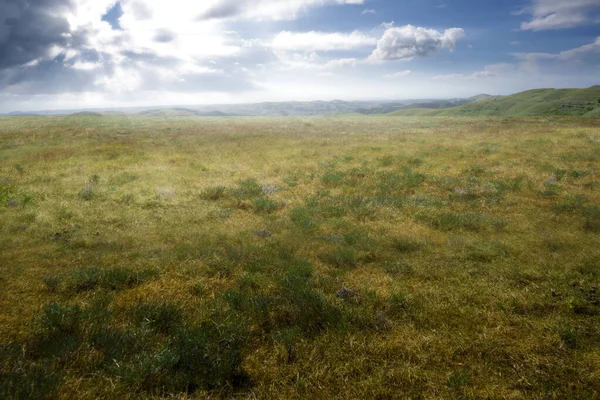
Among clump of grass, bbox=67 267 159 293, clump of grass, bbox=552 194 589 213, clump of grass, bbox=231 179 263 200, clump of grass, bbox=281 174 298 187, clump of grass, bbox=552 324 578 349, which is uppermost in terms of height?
clump of grass, bbox=281 174 298 187

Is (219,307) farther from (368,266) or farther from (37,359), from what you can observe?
(368,266)

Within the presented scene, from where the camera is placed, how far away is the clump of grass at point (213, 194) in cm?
1456

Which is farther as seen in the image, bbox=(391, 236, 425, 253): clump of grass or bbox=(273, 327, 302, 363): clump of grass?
bbox=(391, 236, 425, 253): clump of grass

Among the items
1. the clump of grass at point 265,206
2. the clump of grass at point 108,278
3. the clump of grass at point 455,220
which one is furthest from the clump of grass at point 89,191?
the clump of grass at point 455,220

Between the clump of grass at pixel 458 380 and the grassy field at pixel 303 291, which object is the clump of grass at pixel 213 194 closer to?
the grassy field at pixel 303 291

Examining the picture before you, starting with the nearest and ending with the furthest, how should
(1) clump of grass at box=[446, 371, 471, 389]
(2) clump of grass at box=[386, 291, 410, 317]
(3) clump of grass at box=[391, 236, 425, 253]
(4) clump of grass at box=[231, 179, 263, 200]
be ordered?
(1) clump of grass at box=[446, 371, 471, 389], (2) clump of grass at box=[386, 291, 410, 317], (3) clump of grass at box=[391, 236, 425, 253], (4) clump of grass at box=[231, 179, 263, 200]

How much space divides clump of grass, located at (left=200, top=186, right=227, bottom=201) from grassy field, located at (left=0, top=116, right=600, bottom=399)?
0.35ft

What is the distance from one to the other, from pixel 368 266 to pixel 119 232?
27.9 feet

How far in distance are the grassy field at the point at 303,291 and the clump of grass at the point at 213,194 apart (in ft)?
0.35

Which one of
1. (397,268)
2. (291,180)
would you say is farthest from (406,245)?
(291,180)

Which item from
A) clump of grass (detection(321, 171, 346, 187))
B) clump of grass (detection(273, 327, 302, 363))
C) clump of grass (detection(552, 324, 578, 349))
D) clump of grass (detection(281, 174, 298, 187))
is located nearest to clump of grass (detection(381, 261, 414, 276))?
clump of grass (detection(552, 324, 578, 349))

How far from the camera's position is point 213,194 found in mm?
14656

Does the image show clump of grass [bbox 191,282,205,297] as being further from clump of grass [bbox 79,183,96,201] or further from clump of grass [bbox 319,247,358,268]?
clump of grass [bbox 79,183,96,201]

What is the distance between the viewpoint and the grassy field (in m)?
4.20
